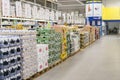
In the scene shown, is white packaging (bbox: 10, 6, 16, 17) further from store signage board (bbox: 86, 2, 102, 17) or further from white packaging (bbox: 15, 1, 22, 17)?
store signage board (bbox: 86, 2, 102, 17)

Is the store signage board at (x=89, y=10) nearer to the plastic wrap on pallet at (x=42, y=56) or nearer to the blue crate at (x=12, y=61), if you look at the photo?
the plastic wrap on pallet at (x=42, y=56)

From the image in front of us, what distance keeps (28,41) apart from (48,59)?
1.75m

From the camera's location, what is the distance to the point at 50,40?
821 cm

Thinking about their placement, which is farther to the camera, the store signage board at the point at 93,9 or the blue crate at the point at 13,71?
the store signage board at the point at 93,9

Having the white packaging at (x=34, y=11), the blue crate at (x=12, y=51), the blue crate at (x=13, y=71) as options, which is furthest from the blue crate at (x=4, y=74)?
the white packaging at (x=34, y=11)

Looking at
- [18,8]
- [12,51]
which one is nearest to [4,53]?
[12,51]

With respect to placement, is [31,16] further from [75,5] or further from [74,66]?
[75,5]

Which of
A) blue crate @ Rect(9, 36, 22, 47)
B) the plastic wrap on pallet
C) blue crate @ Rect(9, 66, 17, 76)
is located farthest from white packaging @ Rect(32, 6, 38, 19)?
blue crate @ Rect(9, 66, 17, 76)

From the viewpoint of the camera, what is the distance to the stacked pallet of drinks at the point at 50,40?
8.05 m

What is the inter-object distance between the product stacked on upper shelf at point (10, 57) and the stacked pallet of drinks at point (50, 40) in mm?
2381

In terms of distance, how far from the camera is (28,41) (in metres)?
6.20

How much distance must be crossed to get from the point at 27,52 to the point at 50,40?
218 cm

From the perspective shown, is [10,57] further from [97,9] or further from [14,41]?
[97,9]

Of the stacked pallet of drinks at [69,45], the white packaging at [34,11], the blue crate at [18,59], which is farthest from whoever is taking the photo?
the white packaging at [34,11]
